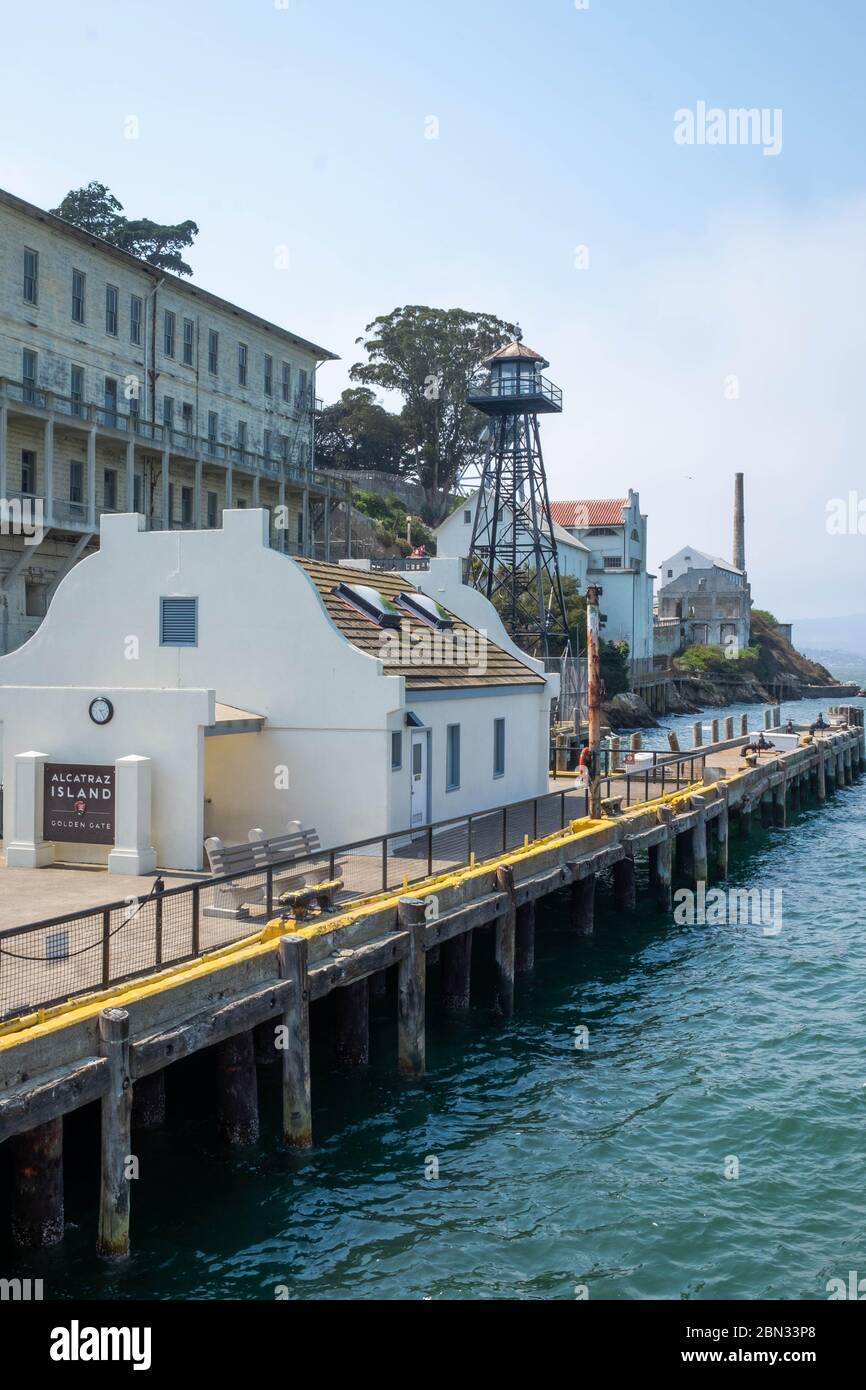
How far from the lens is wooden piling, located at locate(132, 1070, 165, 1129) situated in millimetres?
15172

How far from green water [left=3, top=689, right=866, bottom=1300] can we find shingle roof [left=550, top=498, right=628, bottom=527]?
79.2 metres

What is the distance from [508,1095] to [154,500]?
41.8 metres

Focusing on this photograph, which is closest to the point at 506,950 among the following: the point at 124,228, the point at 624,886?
the point at 624,886

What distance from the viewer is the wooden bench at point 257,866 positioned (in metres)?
16.8

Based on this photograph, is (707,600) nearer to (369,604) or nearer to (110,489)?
(110,489)

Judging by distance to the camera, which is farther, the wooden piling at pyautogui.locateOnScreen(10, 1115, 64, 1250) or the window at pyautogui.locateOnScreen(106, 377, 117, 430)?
the window at pyautogui.locateOnScreen(106, 377, 117, 430)

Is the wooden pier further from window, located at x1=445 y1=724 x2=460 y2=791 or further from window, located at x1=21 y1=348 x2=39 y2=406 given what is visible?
window, located at x1=21 y1=348 x2=39 y2=406

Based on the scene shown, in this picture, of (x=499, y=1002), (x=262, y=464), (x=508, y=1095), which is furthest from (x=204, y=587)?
(x=262, y=464)

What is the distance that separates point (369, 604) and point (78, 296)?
30605 millimetres

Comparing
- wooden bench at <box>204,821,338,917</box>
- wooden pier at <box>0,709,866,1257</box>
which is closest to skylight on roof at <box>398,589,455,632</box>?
wooden pier at <box>0,709,866,1257</box>

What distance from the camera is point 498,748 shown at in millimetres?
28766

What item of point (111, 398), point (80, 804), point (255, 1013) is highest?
point (111, 398)

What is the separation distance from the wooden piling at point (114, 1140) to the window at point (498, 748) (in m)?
17.1

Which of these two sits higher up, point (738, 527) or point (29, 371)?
point (738, 527)
